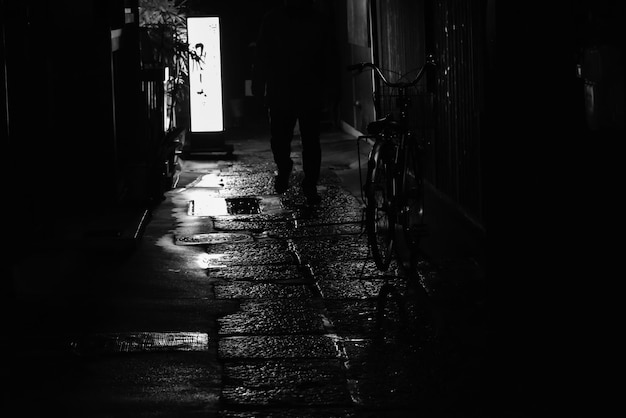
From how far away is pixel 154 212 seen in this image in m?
13.5

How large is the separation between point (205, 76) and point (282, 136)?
622 centimetres

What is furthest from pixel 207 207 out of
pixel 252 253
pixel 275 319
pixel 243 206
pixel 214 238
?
pixel 275 319

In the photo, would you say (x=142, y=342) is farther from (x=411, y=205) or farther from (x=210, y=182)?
(x=210, y=182)

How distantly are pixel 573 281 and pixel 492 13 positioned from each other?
6.31 ft

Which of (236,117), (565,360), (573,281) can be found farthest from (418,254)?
(236,117)

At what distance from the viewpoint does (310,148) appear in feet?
45.2

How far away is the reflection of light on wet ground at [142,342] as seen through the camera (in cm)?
751

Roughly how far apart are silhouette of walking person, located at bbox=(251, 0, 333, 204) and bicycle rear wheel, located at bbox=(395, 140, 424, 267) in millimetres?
3358

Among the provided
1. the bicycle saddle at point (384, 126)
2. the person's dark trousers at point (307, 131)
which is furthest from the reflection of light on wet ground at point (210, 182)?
the bicycle saddle at point (384, 126)

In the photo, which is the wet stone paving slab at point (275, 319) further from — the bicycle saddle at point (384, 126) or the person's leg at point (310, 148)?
the person's leg at point (310, 148)

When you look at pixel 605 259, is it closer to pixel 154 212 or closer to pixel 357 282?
pixel 357 282

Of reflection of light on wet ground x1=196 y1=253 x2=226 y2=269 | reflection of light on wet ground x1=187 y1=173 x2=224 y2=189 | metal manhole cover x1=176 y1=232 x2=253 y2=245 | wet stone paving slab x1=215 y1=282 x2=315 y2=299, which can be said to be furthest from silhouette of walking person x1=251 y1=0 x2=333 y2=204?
wet stone paving slab x1=215 y1=282 x2=315 y2=299

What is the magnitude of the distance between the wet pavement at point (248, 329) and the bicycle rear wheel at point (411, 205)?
235 millimetres

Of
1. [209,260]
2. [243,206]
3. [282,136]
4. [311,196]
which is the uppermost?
[282,136]
